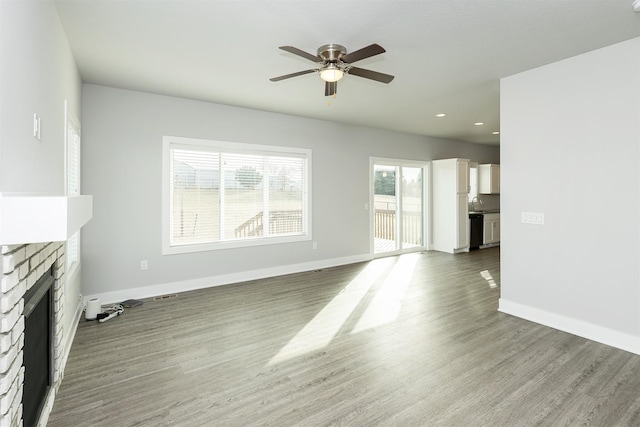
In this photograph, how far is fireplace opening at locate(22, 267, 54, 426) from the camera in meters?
1.61

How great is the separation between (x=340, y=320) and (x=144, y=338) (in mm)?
1902

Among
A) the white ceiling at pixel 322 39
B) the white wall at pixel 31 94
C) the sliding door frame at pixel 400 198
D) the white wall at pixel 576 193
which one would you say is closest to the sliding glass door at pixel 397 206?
the sliding door frame at pixel 400 198

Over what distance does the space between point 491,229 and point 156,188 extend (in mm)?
7425

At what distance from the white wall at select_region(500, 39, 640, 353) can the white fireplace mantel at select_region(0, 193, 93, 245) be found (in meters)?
3.86

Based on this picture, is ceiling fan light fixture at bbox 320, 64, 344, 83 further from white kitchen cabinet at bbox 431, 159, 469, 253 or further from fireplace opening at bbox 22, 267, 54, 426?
white kitchen cabinet at bbox 431, 159, 469, 253

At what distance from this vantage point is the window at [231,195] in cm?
446

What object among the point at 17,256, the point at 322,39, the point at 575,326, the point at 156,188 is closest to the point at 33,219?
the point at 17,256

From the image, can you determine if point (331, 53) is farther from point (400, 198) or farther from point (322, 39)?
point (400, 198)

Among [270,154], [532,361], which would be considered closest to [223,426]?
[532,361]

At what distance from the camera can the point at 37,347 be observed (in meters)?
1.83

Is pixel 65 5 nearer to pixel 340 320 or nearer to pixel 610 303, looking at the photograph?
pixel 340 320

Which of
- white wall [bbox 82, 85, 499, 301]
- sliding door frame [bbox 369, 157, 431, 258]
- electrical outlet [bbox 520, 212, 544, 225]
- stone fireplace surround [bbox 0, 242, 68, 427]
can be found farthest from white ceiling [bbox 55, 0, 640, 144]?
sliding door frame [bbox 369, 157, 431, 258]

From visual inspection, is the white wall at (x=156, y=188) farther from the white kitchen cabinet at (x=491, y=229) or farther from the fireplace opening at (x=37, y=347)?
the white kitchen cabinet at (x=491, y=229)

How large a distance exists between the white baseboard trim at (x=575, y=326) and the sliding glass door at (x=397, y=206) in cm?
317
